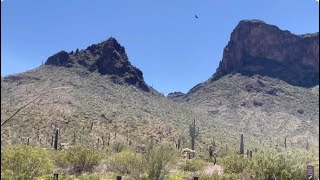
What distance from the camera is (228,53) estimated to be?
162000mm

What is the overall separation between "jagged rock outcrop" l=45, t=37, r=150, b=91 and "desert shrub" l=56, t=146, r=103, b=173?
73512 mm

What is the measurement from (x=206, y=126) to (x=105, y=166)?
170 feet

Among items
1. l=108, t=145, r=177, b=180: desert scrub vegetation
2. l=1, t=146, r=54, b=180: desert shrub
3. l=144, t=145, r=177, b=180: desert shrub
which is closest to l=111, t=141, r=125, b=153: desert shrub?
l=108, t=145, r=177, b=180: desert scrub vegetation

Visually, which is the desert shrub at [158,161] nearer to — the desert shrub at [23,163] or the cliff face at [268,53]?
the desert shrub at [23,163]

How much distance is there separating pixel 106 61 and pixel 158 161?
9315 cm

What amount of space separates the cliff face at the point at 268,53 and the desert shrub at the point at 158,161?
117 metres

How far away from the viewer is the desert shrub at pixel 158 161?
2877cm

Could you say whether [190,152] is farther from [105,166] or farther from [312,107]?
[312,107]

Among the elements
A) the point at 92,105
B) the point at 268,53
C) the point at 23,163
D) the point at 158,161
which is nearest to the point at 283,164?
the point at 158,161

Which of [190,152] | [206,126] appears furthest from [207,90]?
[190,152]

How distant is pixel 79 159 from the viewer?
36125 millimetres

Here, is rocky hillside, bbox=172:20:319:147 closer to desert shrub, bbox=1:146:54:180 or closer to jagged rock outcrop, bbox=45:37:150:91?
jagged rock outcrop, bbox=45:37:150:91

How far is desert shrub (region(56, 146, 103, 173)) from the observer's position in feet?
118

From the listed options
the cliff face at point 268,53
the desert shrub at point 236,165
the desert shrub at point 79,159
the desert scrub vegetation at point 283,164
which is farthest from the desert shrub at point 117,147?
the cliff face at point 268,53
